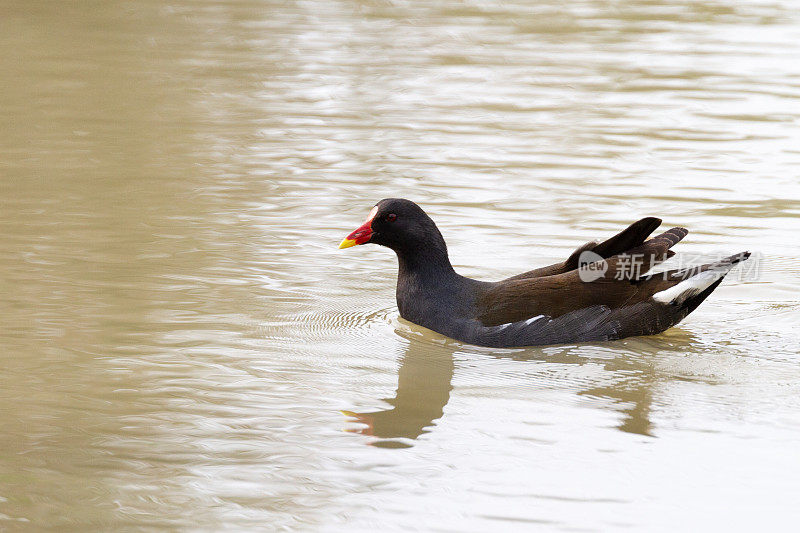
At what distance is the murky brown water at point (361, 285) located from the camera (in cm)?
548

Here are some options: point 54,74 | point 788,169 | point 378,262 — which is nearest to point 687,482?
point 378,262

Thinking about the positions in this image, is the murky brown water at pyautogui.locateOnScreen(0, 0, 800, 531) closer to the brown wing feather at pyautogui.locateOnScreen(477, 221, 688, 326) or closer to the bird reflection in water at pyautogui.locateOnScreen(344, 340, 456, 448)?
the bird reflection in water at pyautogui.locateOnScreen(344, 340, 456, 448)

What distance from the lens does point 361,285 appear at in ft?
28.1

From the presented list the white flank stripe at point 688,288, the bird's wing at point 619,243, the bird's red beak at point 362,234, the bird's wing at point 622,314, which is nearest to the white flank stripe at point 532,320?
the bird's wing at point 622,314

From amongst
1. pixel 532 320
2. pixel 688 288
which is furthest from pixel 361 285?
pixel 688 288

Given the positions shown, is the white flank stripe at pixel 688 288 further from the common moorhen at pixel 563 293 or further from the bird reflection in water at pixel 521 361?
the bird reflection in water at pixel 521 361

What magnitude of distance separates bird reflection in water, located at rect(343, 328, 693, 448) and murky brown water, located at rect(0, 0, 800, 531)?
0.02 metres

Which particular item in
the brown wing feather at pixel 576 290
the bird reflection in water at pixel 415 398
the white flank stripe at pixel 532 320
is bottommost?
the bird reflection in water at pixel 415 398

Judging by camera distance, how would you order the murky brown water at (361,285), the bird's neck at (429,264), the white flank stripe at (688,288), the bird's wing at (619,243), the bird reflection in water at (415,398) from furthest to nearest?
1. the bird's neck at (429,264)
2. the white flank stripe at (688,288)
3. the bird's wing at (619,243)
4. the bird reflection in water at (415,398)
5. the murky brown water at (361,285)

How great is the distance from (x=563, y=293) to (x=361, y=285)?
5.98ft

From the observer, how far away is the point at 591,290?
723 centimetres

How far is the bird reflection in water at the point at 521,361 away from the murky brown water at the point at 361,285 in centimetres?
2

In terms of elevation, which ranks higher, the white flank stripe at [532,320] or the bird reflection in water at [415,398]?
the white flank stripe at [532,320]

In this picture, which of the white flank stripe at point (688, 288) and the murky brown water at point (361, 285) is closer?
the murky brown water at point (361, 285)
